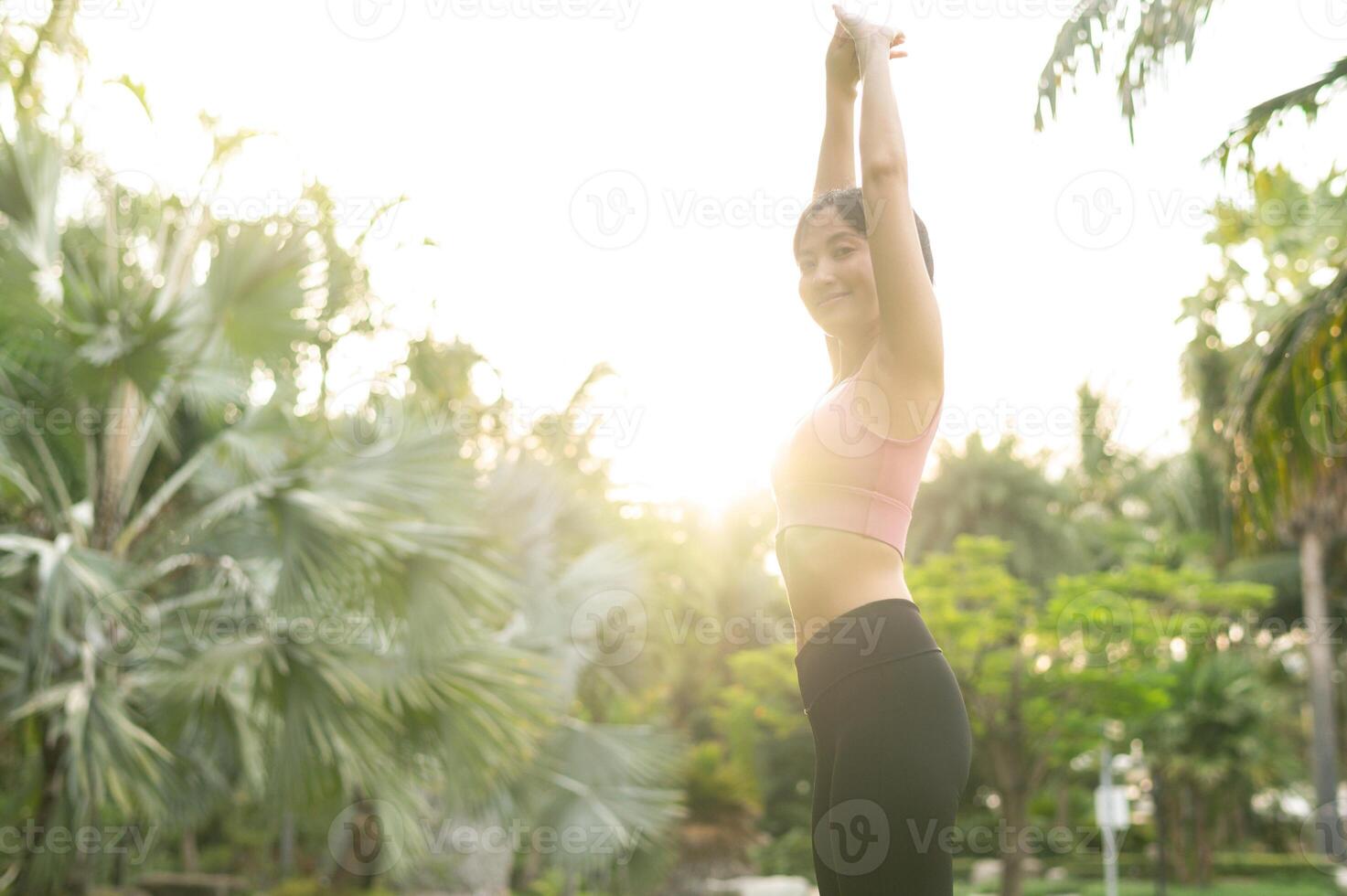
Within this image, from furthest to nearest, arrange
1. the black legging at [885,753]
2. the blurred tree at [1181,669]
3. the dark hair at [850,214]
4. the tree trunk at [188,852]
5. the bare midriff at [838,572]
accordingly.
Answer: the tree trunk at [188,852]
the blurred tree at [1181,669]
the dark hair at [850,214]
the bare midriff at [838,572]
the black legging at [885,753]

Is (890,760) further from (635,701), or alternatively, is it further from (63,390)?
(635,701)

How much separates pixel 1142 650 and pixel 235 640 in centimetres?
1196

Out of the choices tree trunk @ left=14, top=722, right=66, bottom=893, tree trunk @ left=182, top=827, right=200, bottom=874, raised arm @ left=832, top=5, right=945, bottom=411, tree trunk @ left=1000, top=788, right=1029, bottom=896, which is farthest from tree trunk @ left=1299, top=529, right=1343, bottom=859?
raised arm @ left=832, top=5, right=945, bottom=411

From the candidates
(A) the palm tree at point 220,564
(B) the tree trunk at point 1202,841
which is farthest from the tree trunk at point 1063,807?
(A) the palm tree at point 220,564

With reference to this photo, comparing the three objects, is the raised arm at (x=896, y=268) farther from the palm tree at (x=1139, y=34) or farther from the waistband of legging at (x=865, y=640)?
the palm tree at (x=1139, y=34)

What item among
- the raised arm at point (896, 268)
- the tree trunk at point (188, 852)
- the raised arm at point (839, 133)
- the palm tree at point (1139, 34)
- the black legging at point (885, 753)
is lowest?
the tree trunk at point (188, 852)

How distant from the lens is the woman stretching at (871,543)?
1.38m

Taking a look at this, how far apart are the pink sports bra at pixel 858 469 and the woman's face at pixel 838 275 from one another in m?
0.11

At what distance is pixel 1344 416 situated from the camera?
554 cm

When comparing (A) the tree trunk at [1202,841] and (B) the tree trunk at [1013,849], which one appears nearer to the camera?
(B) the tree trunk at [1013,849]

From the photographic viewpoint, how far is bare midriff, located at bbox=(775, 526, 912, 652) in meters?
1.50

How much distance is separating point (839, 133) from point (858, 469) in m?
0.75

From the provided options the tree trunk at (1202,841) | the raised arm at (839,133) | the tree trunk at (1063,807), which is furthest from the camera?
the tree trunk at (1063,807)

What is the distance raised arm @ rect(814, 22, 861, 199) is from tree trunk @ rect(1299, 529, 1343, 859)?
21.5 meters
